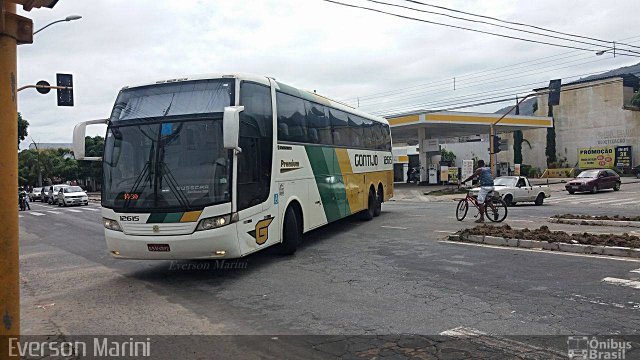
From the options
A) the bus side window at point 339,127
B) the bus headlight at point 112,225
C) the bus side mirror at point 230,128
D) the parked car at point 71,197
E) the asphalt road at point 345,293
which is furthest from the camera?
the parked car at point 71,197

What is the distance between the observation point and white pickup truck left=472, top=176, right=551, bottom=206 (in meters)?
23.3

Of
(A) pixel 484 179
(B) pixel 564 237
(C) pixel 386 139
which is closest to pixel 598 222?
(A) pixel 484 179

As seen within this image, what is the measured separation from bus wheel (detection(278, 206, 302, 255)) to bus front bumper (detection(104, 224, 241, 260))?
6.58ft

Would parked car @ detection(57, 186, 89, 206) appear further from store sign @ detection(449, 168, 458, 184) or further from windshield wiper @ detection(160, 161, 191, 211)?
windshield wiper @ detection(160, 161, 191, 211)

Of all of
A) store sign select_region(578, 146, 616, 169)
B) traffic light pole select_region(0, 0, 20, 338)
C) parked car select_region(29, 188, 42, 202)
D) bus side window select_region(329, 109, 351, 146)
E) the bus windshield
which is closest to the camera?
traffic light pole select_region(0, 0, 20, 338)

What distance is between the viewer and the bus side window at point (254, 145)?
8.54m

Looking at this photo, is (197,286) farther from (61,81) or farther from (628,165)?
(628,165)

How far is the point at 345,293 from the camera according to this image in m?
7.17

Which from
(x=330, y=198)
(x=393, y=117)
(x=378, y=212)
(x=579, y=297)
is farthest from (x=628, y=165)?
(x=579, y=297)

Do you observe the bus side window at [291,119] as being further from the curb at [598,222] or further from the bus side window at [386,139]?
the curb at [598,222]

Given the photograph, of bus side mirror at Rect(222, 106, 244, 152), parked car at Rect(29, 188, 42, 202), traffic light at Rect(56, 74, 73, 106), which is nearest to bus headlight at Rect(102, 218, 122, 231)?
bus side mirror at Rect(222, 106, 244, 152)

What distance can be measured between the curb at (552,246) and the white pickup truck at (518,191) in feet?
41.6

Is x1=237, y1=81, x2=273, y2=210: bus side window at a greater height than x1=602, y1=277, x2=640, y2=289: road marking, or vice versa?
x1=237, y1=81, x2=273, y2=210: bus side window

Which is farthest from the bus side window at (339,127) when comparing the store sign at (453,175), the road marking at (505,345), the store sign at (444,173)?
the store sign at (453,175)
